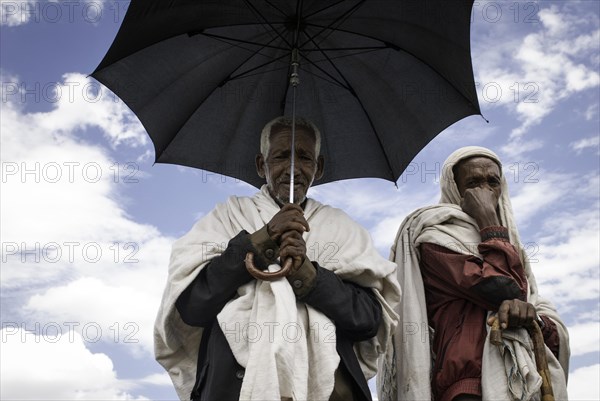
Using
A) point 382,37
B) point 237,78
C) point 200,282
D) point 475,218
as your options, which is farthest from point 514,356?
point 237,78

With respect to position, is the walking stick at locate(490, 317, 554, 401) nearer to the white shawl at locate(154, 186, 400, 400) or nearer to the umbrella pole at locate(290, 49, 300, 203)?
the white shawl at locate(154, 186, 400, 400)

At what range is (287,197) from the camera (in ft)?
15.2

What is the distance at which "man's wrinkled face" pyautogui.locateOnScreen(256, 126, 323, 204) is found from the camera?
4664 millimetres

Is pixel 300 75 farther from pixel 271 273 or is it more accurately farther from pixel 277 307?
pixel 277 307

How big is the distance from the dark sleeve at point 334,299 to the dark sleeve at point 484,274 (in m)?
0.75

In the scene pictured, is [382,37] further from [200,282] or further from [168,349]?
[168,349]

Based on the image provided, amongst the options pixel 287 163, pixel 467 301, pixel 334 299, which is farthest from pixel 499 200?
pixel 334 299

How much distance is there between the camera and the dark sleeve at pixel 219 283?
3.98 m

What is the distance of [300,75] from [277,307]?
206cm

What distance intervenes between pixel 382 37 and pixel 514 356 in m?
2.19

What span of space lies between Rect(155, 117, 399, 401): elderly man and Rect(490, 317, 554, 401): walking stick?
1.92ft

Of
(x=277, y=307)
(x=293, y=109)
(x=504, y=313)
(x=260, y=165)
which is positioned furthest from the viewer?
(x=260, y=165)

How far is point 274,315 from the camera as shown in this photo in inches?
151

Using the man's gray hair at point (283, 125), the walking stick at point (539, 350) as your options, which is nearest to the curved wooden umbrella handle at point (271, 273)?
the man's gray hair at point (283, 125)
